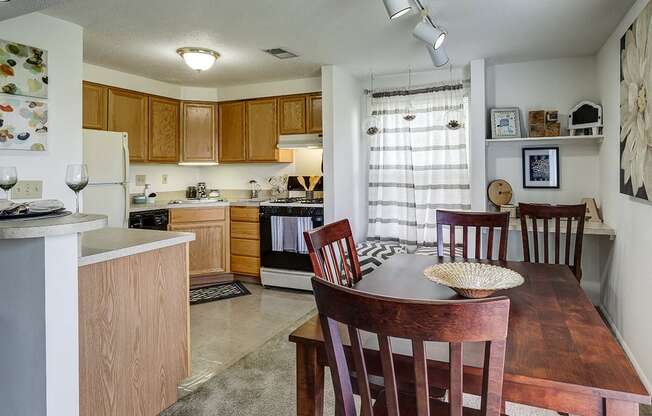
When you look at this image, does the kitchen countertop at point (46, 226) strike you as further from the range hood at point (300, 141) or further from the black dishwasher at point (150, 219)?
the range hood at point (300, 141)

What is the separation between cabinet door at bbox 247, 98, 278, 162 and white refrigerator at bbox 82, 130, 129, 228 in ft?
4.83

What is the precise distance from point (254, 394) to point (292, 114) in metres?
3.16

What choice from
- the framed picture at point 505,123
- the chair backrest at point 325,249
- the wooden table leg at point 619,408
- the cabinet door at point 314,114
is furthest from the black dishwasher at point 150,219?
the wooden table leg at point 619,408

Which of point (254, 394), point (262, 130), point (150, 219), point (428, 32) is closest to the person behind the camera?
point (254, 394)

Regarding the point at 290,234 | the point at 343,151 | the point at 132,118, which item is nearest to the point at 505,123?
the point at 343,151

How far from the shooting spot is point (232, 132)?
16.4ft

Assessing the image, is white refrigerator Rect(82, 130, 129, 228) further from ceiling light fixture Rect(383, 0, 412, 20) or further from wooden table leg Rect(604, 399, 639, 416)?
wooden table leg Rect(604, 399, 639, 416)

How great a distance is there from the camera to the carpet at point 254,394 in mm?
2090

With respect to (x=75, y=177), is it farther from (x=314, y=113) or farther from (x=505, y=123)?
(x=505, y=123)

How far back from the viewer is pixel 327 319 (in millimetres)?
902

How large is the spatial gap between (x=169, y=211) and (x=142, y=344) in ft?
8.47

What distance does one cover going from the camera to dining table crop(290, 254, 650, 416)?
92 cm

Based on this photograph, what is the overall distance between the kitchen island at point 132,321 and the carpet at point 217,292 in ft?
5.98

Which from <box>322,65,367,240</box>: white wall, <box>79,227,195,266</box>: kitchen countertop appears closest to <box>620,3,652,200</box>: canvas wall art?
<box>322,65,367,240</box>: white wall
